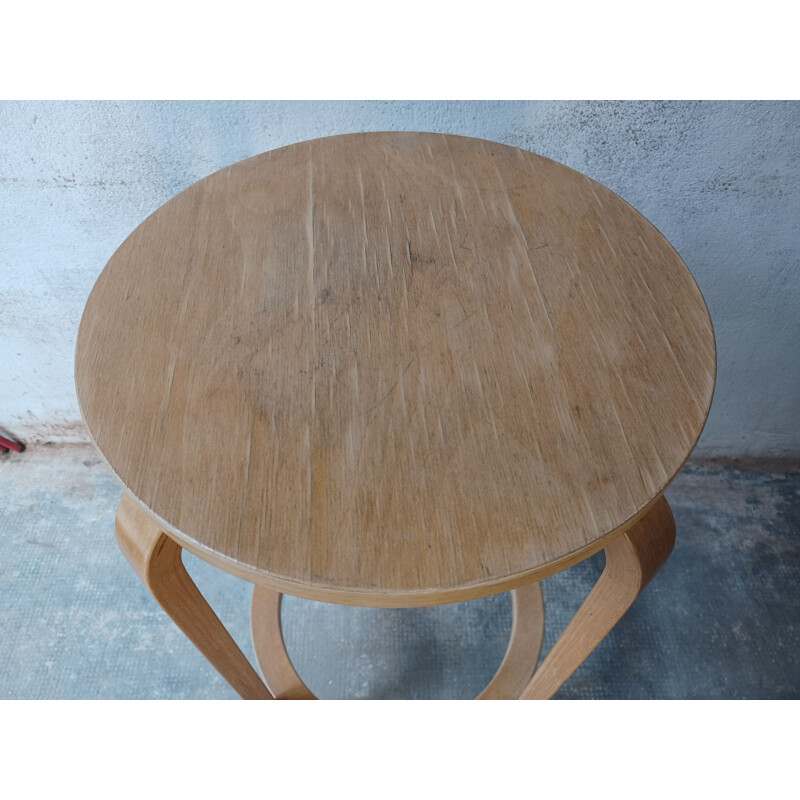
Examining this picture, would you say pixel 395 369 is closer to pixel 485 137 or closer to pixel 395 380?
pixel 395 380

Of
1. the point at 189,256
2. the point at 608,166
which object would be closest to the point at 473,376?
the point at 189,256

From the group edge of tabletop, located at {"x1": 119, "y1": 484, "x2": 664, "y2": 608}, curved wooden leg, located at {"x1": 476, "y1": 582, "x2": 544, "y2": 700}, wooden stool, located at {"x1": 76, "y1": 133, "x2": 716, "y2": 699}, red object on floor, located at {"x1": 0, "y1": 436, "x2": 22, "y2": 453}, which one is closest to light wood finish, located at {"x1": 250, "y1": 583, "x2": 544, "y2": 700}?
curved wooden leg, located at {"x1": 476, "y1": 582, "x2": 544, "y2": 700}

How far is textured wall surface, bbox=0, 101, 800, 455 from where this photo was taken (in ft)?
3.57

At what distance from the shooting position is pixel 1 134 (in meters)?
1.11

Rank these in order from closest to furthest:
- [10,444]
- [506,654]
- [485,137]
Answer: [485,137]
[506,654]
[10,444]

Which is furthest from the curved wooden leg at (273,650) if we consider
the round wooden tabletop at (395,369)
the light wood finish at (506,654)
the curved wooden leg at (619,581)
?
the round wooden tabletop at (395,369)

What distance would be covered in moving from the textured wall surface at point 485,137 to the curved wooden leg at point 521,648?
701 mm

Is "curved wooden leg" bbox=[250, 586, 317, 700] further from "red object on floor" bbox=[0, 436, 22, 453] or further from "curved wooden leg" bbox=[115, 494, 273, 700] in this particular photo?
"red object on floor" bbox=[0, 436, 22, 453]

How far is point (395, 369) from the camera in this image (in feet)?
2.29

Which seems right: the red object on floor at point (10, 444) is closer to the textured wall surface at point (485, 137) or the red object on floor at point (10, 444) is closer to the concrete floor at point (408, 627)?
the concrete floor at point (408, 627)

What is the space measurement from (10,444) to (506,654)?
1310 millimetres

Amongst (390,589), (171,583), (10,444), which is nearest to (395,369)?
(390,589)

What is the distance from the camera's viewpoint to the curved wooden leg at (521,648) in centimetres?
119

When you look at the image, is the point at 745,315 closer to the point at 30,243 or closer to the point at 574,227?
the point at 574,227
